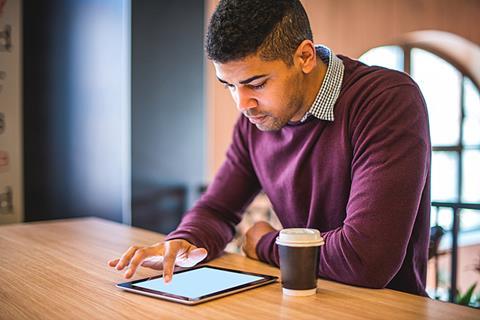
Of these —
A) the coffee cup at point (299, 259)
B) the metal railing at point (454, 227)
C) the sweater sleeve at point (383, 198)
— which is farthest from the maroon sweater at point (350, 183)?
the metal railing at point (454, 227)

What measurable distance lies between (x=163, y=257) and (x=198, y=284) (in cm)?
12

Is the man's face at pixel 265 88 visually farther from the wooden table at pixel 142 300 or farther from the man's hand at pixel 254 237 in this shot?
the wooden table at pixel 142 300

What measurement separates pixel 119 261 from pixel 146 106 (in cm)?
187

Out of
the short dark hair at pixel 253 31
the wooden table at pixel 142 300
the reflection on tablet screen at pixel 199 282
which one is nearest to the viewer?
the wooden table at pixel 142 300

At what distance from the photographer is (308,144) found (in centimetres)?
132

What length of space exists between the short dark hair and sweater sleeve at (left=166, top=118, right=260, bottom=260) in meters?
0.38

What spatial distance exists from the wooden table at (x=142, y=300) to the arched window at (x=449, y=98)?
152 inches

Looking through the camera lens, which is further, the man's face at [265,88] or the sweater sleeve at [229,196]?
the sweater sleeve at [229,196]

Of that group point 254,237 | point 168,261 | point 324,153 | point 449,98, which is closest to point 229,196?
point 254,237

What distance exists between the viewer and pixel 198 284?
42.1 inches

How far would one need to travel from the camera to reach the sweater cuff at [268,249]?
1.23 m

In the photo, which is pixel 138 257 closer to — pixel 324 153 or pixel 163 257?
pixel 163 257

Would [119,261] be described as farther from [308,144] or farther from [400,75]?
[400,75]

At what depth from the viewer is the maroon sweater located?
42.5 inches
